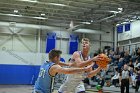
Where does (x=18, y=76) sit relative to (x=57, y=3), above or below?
below

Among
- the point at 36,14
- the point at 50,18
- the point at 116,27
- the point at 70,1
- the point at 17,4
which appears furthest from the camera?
the point at 116,27

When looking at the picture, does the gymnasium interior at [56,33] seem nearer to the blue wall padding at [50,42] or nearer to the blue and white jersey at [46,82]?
the blue wall padding at [50,42]

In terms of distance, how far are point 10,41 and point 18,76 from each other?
370 centimetres

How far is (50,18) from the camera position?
30031 mm

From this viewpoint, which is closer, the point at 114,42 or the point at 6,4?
the point at 6,4

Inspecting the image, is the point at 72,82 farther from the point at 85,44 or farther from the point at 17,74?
the point at 17,74

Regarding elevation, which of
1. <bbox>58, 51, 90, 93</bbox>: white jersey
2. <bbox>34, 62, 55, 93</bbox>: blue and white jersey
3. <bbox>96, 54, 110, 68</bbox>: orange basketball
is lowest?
<bbox>58, 51, 90, 93</bbox>: white jersey

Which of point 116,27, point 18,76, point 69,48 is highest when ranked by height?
point 116,27

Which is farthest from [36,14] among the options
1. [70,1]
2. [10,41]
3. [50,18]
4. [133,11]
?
[133,11]

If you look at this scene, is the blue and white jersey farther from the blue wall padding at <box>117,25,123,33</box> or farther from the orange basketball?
the blue wall padding at <box>117,25,123,33</box>

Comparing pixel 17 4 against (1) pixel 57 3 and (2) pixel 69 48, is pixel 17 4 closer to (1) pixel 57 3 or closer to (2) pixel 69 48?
(1) pixel 57 3

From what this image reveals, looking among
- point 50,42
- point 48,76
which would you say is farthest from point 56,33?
point 48,76

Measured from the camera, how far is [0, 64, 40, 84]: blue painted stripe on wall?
28578 millimetres

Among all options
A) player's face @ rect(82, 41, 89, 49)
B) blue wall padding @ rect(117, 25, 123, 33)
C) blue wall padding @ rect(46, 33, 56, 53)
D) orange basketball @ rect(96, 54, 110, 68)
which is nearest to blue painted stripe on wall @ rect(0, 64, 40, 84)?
blue wall padding @ rect(46, 33, 56, 53)
